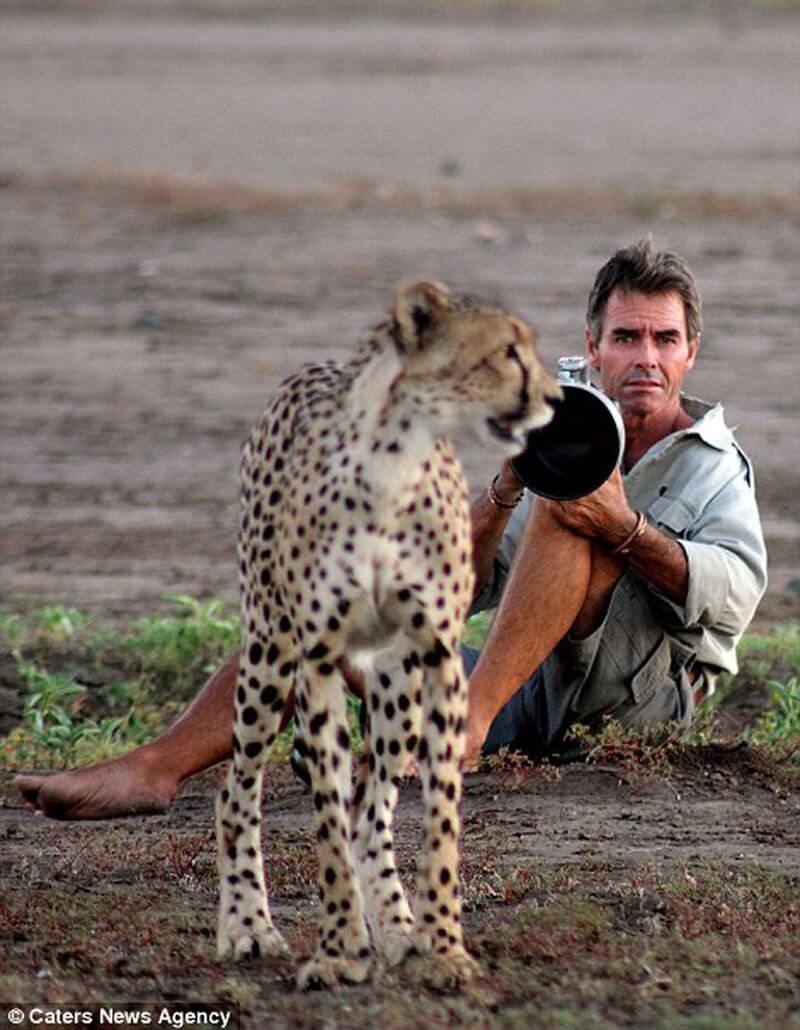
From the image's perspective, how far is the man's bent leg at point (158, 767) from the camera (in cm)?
538

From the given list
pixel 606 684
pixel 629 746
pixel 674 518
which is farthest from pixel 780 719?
pixel 674 518

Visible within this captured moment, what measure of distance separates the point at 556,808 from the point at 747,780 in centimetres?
53

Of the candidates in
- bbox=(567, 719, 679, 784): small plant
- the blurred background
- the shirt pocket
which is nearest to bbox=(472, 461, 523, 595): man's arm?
the shirt pocket

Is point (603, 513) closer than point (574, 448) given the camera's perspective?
No

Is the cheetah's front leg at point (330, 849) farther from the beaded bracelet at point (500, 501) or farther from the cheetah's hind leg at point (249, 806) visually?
the beaded bracelet at point (500, 501)

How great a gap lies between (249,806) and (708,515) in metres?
1.67

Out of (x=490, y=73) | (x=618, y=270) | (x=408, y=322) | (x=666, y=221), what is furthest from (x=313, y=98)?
(x=408, y=322)

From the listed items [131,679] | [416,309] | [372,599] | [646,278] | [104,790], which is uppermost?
[416,309]

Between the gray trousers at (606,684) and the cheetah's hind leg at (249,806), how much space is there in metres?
1.36

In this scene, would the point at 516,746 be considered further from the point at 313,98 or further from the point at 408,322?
the point at 313,98

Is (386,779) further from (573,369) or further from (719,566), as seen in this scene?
Answer: (573,369)

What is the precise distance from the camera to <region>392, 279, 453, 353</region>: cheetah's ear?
381 cm

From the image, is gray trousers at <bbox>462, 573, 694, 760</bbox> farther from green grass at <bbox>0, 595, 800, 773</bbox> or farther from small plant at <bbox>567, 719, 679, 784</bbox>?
green grass at <bbox>0, 595, 800, 773</bbox>

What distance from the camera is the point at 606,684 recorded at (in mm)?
5500
